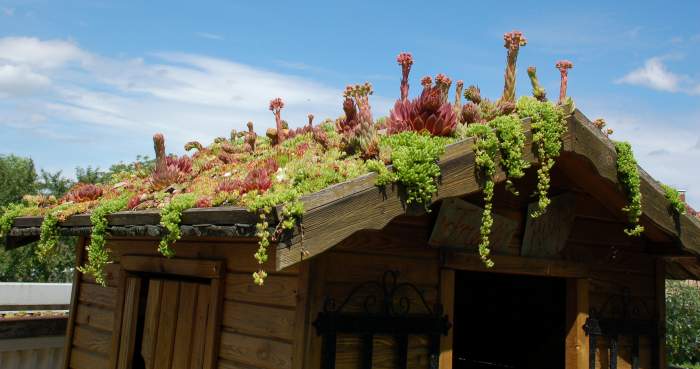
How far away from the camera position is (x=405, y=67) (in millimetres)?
4211

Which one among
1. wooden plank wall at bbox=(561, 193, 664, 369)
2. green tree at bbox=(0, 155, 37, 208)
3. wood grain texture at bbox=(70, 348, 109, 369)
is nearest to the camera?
wooden plank wall at bbox=(561, 193, 664, 369)

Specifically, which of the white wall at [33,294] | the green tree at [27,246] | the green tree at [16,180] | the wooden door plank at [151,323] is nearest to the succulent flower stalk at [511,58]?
the wooden door plank at [151,323]

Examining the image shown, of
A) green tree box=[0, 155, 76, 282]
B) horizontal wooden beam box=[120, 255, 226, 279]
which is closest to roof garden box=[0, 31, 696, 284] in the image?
horizontal wooden beam box=[120, 255, 226, 279]

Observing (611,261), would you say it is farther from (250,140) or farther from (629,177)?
(250,140)

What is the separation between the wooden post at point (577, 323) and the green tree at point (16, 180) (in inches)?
1256

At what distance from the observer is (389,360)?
13.6 ft

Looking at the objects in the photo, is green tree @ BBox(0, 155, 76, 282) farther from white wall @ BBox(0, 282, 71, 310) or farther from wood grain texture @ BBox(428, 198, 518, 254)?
wood grain texture @ BBox(428, 198, 518, 254)

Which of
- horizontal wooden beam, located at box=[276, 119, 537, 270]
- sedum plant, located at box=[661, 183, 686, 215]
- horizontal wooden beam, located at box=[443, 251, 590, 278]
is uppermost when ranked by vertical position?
sedum plant, located at box=[661, 183, 686, 215]

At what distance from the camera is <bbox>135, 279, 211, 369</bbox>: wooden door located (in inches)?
181

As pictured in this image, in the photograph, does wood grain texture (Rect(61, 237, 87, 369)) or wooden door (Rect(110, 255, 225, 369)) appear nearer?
wooden door (Rect(110, 255, 225, 369))

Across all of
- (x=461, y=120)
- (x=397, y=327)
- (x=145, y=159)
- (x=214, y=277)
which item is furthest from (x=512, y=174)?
(x=145, y=159)

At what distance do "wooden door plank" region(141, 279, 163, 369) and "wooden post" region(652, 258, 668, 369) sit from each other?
4314 millimetres

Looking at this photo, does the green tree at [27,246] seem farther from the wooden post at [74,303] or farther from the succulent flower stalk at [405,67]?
the succulent flower stalk at [405,67]

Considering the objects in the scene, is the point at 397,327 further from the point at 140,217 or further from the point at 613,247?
the point at 613,247
